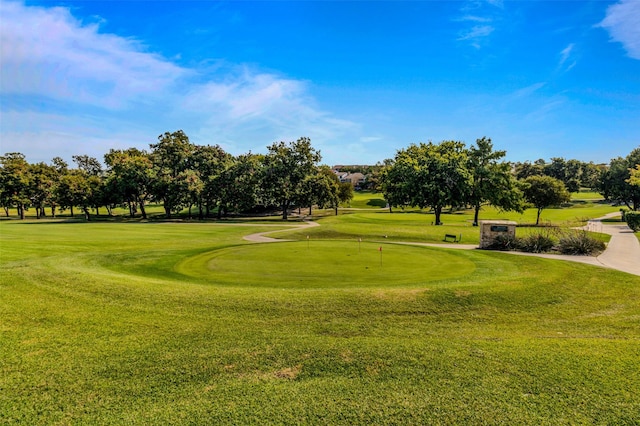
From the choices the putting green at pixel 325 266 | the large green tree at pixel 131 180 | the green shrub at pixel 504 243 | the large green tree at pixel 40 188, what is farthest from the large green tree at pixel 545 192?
the large green tree at pixel 40 188

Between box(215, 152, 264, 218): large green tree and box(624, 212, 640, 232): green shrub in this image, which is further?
box(215, 152, 264, 218): large green tree

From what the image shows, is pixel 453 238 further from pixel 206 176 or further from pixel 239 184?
pixel 206 176

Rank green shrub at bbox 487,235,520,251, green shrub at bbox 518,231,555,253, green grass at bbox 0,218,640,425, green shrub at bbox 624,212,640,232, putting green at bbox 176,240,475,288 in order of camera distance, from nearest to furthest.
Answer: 1. green grass at bbox 0,218,640,425
2. putting green at bbox 176,240,475,288
3. green shrub at bbox 518,231,555,253
4. green shrub at bbox 487,235,520,251
5. green shrub at bbox 624,212,640,232

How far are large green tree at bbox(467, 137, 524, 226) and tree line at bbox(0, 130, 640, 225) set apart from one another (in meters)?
0.12

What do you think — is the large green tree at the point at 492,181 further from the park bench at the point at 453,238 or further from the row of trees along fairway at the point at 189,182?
the row of trees along fairway at the point at 189,182

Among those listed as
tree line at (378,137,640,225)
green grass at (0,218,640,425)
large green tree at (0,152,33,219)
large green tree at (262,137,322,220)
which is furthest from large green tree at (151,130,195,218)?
green grass at (0,218,640,425)

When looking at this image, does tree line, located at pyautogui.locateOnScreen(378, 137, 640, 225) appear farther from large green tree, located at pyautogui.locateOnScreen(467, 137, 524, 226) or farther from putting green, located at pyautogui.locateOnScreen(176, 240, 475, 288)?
putting green, located at pyautogui.locateOnScreen(176, 240, 475, 288)

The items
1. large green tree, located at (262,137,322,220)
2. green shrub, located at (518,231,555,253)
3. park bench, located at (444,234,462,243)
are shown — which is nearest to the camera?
green shrub, located at (518,231,555,253)

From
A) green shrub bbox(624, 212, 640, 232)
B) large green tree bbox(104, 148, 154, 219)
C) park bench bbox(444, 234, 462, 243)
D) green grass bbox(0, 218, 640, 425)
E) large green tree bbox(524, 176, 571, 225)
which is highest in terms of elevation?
large green tree bbox(104, 148, 154, 219)

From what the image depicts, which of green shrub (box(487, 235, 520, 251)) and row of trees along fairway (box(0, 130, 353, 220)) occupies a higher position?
row of trees along fairway (box(0, 130, 353, 220))

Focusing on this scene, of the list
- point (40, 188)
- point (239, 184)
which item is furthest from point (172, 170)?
point (40, 188)

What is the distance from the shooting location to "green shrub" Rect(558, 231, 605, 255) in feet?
64.2

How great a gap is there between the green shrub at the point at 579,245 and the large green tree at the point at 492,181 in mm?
23407

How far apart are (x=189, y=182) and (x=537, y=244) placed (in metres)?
55.5
